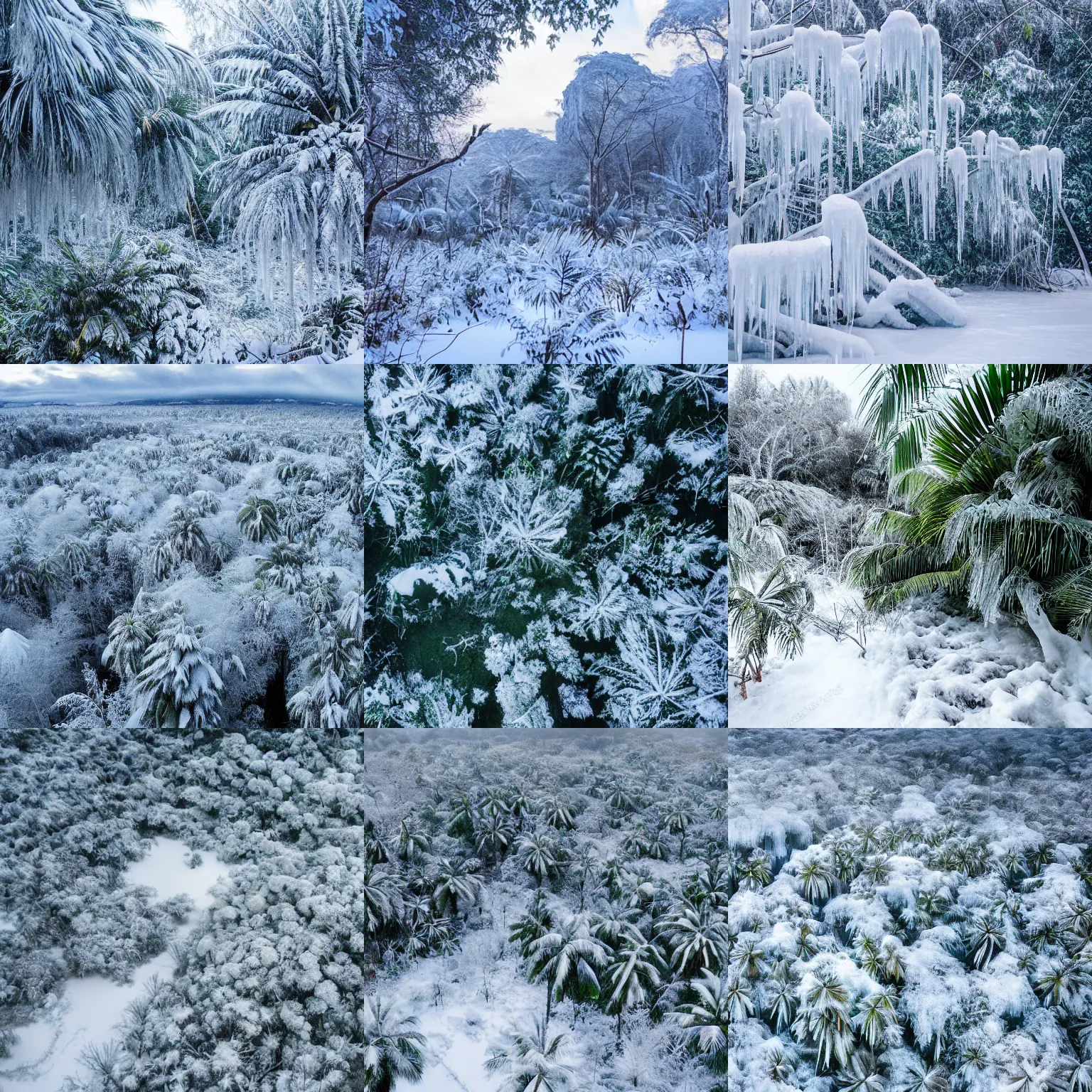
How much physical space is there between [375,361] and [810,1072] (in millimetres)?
2424

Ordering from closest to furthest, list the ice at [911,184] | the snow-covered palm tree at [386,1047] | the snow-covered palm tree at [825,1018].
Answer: the snow-covered palm tree at [825,1018], the snow-covered palm tree at [386,1047], the ice at [911,184]

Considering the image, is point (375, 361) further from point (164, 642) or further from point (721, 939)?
point (721, 939)

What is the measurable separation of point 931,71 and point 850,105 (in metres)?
0.25

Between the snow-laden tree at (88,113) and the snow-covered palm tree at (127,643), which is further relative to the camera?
the snow-covered palm tree at (127,643)

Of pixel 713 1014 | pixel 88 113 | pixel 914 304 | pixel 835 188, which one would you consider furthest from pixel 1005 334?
pixel 88 113

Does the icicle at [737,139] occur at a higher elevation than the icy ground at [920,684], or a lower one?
higher

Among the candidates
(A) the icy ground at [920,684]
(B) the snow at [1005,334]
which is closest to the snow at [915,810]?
(A) the icy ground at [920,684]

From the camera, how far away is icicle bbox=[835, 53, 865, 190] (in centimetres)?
252

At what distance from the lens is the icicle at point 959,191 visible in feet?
8.49

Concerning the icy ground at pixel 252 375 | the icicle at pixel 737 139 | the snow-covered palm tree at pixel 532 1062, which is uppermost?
the icicle at pixel 737 139

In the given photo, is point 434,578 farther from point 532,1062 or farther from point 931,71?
point 931,71

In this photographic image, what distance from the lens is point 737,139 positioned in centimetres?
257

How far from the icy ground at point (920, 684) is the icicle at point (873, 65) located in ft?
4.98

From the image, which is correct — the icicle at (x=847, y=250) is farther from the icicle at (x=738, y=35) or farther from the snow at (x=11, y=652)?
the snow at (x=11, y=652)
